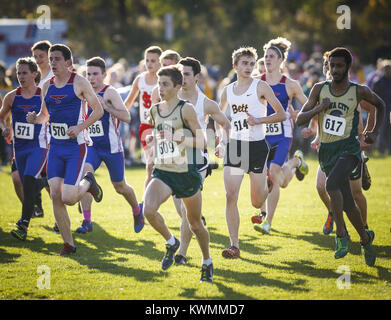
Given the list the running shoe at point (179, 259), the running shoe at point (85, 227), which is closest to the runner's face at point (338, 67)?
the running shoe at point (179, 259)

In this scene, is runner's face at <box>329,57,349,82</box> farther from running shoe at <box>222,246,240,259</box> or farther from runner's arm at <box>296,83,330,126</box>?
running shoe at <box>222,246,240,259</box>

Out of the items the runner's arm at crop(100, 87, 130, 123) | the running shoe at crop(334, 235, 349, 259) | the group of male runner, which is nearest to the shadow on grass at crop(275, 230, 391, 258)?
the group of male runner

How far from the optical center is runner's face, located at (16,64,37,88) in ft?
27.2

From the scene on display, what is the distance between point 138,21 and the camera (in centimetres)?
4350

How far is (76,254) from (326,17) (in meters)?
30.0

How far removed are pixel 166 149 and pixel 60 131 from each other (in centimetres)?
179

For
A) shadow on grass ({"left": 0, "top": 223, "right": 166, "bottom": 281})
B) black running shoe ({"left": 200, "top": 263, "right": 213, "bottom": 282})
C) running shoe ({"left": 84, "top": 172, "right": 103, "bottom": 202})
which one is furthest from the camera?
running shoe ({"left": 84, "top": 172, "right": 103, "bottom": 202})

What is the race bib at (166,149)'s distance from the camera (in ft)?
19.9

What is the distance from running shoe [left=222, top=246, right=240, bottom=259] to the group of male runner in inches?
0.5

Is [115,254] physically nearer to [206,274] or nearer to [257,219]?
[206,274]

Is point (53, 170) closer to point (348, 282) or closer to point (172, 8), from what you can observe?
point (348, 282)

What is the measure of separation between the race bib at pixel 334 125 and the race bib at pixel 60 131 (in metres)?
2.94
